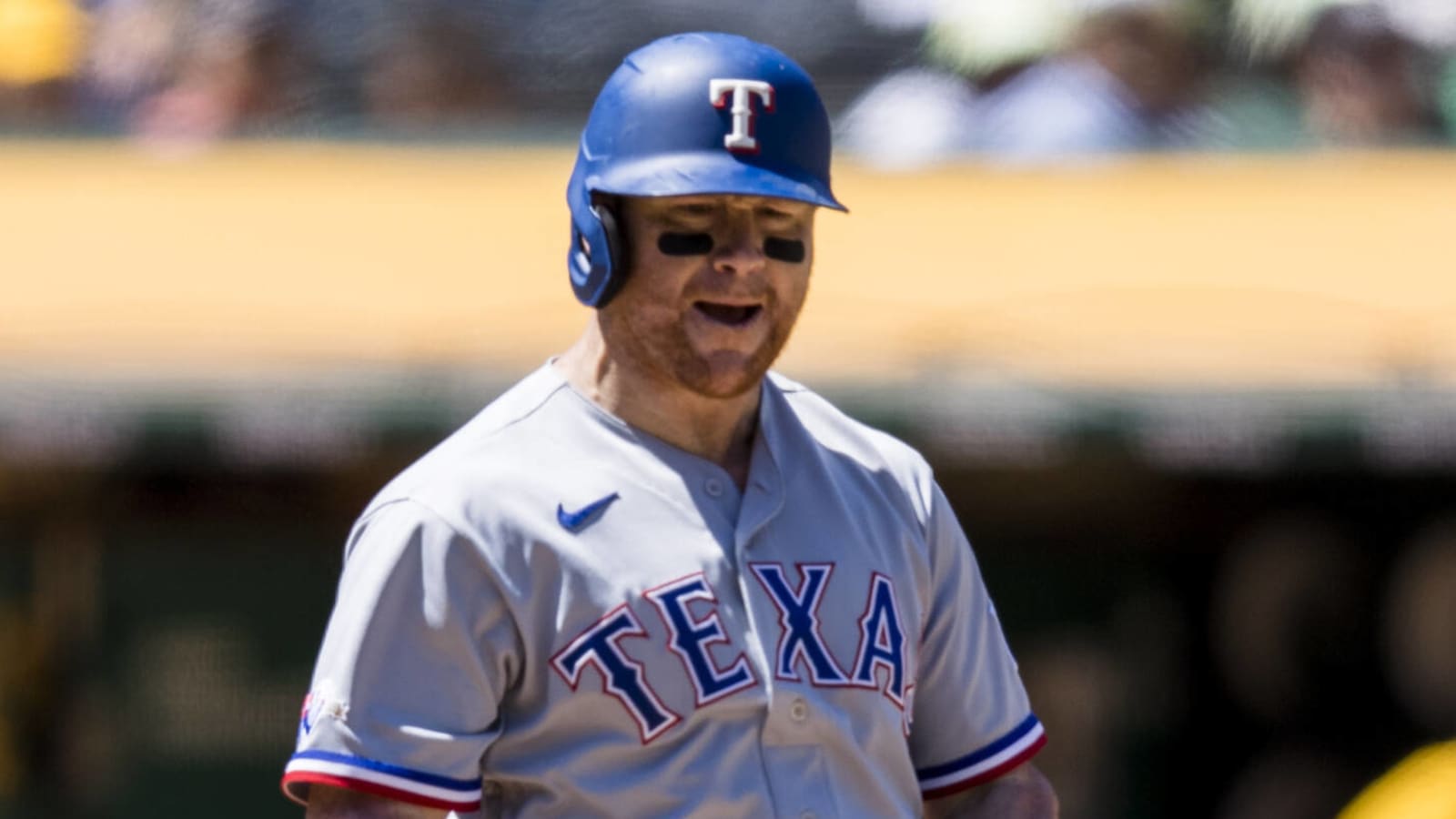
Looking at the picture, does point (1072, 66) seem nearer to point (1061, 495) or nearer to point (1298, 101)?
point (1298, 101)

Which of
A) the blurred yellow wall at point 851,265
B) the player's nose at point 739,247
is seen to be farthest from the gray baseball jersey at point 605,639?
the blurred yellow wall at point 851,265

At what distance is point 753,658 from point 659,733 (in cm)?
13

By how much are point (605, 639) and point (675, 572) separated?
11 cm

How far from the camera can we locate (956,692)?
2.83m

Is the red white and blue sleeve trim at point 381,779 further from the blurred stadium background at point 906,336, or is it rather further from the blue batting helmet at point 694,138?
the blurred stadium background at point 906,336

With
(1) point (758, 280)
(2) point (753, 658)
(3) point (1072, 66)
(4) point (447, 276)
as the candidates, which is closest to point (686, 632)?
(2) point (753, 658)

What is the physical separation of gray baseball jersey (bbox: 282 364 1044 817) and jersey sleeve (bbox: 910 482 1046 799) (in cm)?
8

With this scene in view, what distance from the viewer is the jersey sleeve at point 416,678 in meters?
2.50

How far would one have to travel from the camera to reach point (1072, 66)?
7.00 meters

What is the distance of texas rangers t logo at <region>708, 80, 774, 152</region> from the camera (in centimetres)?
265

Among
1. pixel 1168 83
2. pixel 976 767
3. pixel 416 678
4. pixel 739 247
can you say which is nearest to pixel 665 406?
pixel 739 247

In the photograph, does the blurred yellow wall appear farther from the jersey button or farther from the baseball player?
the jersey button

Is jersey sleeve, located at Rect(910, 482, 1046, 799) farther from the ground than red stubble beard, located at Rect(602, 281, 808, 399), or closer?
closer

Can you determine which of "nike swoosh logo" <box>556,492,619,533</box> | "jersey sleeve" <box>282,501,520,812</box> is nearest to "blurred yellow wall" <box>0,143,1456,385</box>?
"nike swoosh logo" <box>556,492,619,533</box>
